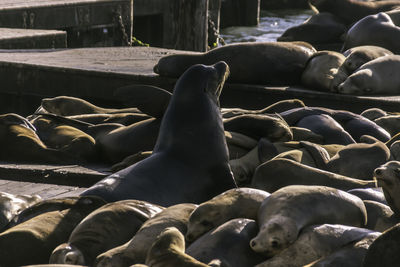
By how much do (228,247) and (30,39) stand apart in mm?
8207

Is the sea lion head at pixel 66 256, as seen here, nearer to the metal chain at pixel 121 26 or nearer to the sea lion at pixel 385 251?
the sea lion at pixel 385 251

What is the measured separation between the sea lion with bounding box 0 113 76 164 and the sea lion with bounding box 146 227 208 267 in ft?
10.6

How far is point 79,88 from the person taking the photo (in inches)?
363

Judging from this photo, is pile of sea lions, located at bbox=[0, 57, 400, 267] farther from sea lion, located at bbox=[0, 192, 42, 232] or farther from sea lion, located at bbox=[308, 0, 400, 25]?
sea lion, located at bbox=[308, 0, 400, 25]

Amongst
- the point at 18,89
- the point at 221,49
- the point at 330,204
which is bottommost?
the point at 18,89

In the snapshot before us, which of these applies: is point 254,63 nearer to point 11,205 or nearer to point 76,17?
point 11,205

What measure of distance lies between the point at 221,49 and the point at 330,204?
17.1ft

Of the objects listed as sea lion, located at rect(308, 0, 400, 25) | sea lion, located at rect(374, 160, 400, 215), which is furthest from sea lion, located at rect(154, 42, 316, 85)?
sea lion, located at rect(308, 0, 400, 25)

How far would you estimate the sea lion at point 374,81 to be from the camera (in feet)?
27.1

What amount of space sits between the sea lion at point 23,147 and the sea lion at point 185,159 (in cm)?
122

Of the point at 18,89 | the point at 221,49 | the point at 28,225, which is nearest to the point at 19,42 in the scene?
the point at 18,89

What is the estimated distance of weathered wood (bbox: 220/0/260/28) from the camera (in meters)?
24.4

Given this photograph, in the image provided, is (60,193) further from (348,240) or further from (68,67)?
(68,67)

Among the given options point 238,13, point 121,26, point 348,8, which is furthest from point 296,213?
point 238,13
